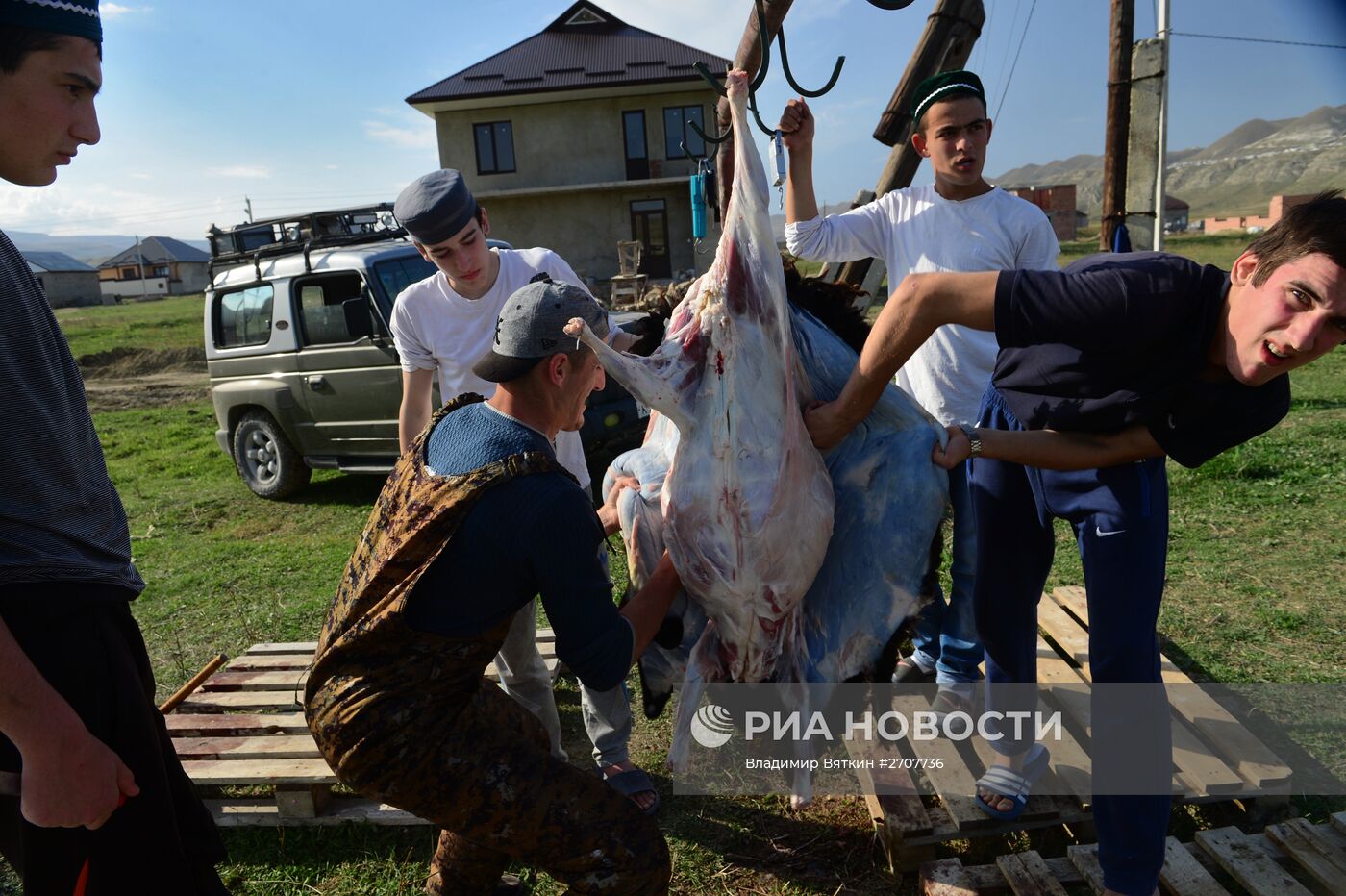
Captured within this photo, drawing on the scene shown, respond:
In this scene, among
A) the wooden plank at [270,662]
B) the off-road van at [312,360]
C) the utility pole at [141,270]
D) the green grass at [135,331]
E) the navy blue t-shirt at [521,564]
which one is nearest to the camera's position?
the navy blue t-shirt at [521,564]

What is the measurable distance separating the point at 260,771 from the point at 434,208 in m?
2.24

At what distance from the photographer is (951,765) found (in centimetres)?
289

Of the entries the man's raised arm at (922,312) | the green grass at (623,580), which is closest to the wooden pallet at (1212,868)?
the green grass at (623,580)

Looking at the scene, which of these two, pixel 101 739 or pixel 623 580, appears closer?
pixel 101 739

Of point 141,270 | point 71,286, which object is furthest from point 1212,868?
point 141,270

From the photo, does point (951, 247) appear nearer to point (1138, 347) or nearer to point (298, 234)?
point (1138, 347)

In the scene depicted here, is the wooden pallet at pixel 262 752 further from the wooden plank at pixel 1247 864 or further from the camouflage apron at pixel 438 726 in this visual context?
the wooden plank at pixel 1247 864

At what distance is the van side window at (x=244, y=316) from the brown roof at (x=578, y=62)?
57.6ft

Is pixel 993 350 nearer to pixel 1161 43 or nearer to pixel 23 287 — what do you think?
pixel 23 287

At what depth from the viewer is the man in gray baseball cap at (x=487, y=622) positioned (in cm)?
186

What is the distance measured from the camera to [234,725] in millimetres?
3477

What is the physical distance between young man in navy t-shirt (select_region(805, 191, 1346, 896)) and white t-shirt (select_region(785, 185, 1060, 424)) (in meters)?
0.45

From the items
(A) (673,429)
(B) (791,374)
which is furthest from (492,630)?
(B) (791,374)

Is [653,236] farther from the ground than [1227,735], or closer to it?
farther from the ground
